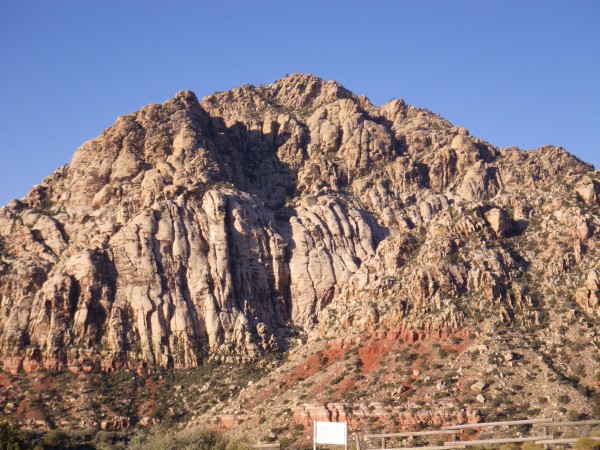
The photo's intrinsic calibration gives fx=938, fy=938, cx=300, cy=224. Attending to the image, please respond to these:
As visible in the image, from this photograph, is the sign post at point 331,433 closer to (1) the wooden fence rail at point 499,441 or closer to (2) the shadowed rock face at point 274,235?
(1) the wooden fence rail at point 499,441

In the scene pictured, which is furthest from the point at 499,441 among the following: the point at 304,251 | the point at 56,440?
the point at 304,251

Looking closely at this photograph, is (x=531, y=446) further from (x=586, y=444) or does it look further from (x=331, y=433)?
(x=331, y=433)

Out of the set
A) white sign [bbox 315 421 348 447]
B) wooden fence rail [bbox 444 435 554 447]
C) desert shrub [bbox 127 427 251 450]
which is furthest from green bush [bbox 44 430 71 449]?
white sign [bbox 315 421 348 447]

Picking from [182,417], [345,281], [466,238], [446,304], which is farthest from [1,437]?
[345,281]

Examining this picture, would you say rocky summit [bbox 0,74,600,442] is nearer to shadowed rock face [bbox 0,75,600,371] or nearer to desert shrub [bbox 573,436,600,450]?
shadowed rock face [bbox 0,75,600,371]

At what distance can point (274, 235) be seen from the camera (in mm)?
137500

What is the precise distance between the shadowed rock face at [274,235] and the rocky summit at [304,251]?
0.93 ft

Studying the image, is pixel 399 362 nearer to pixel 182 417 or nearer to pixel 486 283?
pixel 486 283

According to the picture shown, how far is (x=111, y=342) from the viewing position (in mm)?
118062

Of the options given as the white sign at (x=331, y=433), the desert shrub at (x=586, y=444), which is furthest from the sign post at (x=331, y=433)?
the desert shrub at (x=586, y=444)

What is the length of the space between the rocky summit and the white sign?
127 ft

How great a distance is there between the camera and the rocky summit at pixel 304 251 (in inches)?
3757

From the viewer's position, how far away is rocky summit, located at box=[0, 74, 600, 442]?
3757 inches

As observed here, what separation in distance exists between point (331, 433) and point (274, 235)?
92.0 m
